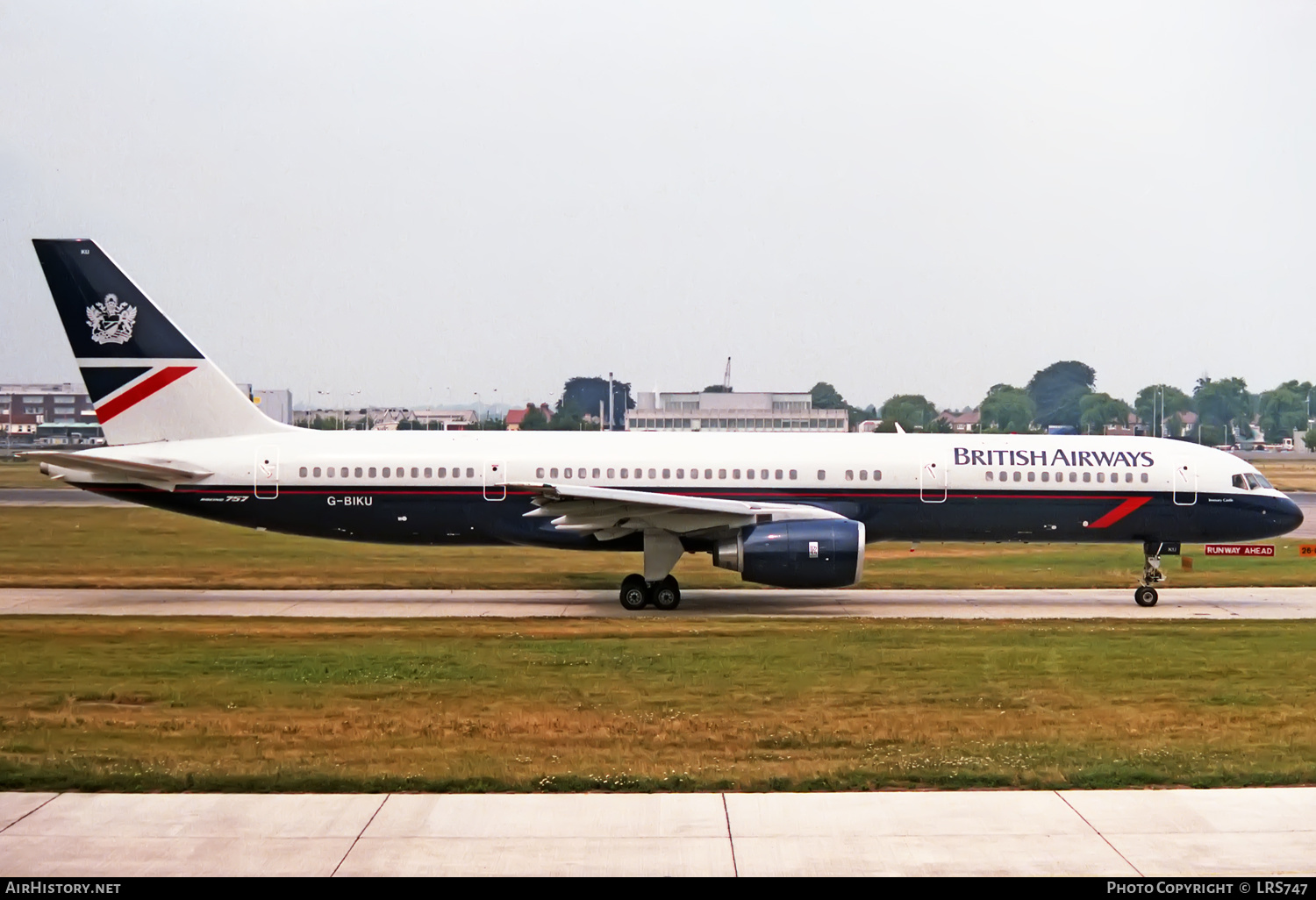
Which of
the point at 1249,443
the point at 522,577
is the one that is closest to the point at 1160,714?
the point at 522,577

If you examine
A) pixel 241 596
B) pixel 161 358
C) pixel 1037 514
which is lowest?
pixel 241 596

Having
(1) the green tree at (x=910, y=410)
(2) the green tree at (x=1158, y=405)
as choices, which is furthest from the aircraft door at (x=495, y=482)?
(2) the green tree at (x=1158, y=405)

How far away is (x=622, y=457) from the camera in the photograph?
83.8ft

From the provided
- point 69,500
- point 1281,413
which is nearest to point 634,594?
point 69,500

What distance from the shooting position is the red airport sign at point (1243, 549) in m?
32.0

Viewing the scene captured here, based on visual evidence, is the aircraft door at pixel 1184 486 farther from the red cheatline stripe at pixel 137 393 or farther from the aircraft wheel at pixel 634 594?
the red cheatline stripe at pixel 137 393

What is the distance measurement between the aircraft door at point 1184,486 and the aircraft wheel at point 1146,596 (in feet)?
5.80

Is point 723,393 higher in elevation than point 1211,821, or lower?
higher

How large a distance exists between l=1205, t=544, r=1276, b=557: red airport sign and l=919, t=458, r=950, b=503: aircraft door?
29.2ft

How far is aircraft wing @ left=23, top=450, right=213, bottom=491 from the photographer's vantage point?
2409 cm

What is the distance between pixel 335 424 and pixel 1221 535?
62.9 meters

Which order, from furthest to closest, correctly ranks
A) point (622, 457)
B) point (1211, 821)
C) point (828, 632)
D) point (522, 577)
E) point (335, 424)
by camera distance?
1. point (335, 424)
2. point (522, 577)
3. point (622, 457)
4. point (828, 632)
5. point (1211, 821)
